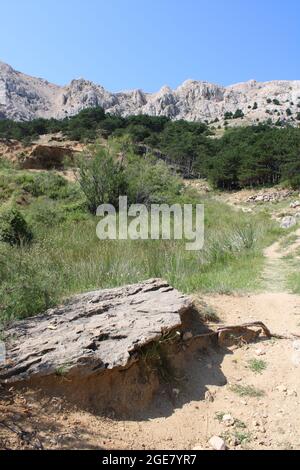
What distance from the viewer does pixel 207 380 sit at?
3.44 metres

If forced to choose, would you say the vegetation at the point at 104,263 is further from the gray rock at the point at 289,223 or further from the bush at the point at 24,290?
the gray rock at the point at 289,223

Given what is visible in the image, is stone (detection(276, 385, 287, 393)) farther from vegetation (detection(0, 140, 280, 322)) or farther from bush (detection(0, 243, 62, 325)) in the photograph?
bush (detection(0, 243, 62, 325))

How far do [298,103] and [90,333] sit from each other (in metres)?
96.7

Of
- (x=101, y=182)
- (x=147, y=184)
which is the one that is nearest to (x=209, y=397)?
(x=101, y=182)

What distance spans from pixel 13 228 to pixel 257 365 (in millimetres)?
7936

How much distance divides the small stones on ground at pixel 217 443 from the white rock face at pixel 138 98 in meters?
97.0

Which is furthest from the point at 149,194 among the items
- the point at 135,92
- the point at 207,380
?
the point at 135,92

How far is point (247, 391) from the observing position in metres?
3.23

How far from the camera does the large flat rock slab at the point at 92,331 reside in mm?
2896

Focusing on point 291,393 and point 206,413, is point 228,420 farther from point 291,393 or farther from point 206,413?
point 291,393

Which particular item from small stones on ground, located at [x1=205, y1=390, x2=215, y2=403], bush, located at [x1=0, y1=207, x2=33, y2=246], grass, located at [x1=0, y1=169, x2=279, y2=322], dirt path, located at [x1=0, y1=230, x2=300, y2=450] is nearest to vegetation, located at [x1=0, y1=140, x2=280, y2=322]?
grass, located at [x1=0, y1=169, x2=279, y2=322]

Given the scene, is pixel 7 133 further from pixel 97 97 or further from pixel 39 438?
pixel 97 97

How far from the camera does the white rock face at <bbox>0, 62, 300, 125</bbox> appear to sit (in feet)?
328

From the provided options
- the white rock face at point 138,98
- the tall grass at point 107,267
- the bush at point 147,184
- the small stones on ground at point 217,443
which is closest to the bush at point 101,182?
the bush at point 147,184
